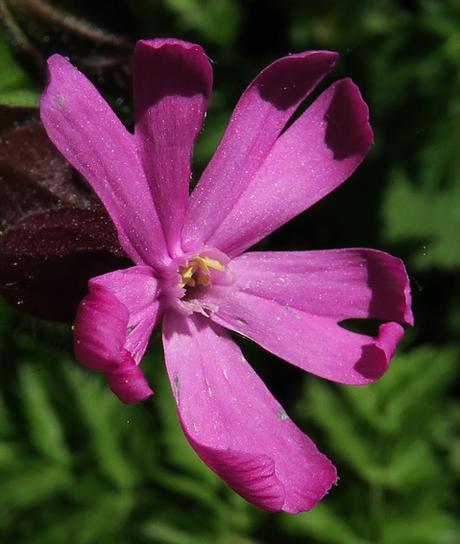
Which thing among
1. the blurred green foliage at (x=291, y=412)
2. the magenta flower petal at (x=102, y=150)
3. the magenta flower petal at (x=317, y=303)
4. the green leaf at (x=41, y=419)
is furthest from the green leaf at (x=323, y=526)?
the magenta flower petal at (x=102, y=150)

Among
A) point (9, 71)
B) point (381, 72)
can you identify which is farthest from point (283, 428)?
point (381, 72)

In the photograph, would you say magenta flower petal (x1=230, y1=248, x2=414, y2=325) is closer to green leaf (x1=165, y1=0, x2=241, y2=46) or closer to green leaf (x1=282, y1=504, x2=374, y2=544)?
green leaf (x1=282, y1=504, x2=374, y2=544)

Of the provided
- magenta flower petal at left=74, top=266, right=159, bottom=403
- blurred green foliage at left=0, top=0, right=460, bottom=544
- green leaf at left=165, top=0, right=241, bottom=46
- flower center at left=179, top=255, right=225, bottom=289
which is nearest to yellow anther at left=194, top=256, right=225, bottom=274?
flower center at left=179, top=255, right=225, bottom=289

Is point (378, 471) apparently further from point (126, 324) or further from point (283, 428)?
point (126, 324)

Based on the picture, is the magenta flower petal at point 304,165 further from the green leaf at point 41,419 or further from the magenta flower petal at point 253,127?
the green leaf at point 41,419

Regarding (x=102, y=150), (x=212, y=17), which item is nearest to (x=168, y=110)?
(x=102, y=150)
